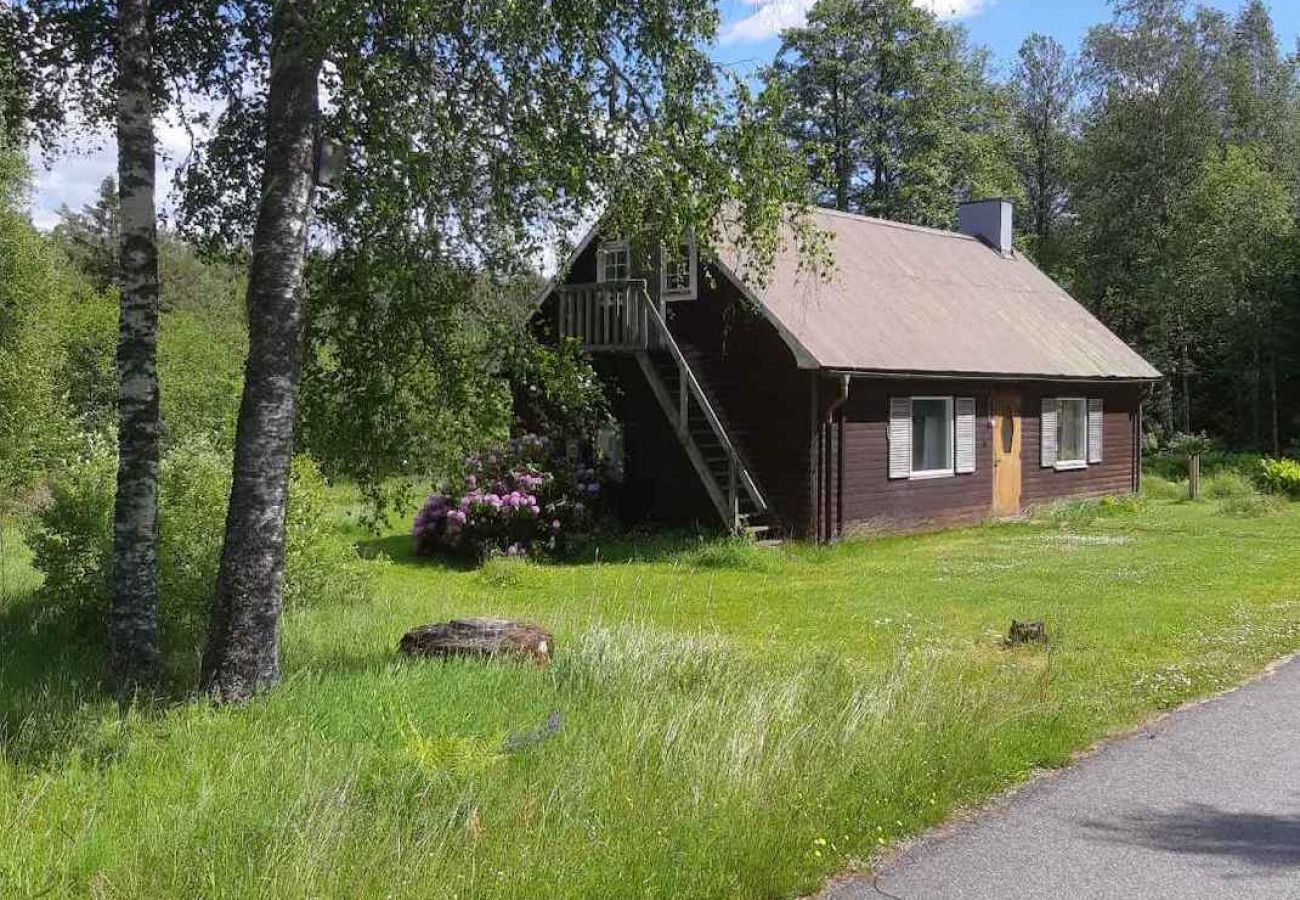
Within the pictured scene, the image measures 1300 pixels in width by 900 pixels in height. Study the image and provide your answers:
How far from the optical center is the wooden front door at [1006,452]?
2008cm

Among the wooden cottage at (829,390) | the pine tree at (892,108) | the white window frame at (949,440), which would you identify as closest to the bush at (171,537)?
the wooden cottage at (829,390)

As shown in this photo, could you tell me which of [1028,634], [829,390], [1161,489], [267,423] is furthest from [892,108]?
[267,423]

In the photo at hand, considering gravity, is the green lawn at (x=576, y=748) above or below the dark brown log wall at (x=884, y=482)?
below

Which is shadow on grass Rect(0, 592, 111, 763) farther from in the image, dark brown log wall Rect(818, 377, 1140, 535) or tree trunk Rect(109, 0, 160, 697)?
dark brown log wall Rect(818, 377, 1140, 535)

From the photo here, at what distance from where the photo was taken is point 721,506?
54.8 feet

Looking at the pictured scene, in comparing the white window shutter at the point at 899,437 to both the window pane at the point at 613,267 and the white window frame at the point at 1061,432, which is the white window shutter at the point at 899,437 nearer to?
the window pane at the point at 613,267

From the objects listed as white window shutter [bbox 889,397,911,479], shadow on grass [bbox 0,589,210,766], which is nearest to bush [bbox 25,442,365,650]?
shadow on grass [bbox 0,589,210,766]

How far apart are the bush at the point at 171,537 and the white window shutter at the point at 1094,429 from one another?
17171 mm

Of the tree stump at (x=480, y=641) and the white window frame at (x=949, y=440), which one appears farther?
the white window frame at (x=949, y=440)

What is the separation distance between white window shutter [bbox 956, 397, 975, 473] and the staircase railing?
13.0 feet

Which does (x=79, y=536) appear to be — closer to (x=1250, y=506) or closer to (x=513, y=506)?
(x=513, y=506)

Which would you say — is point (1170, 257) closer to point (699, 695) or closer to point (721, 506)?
point (721, 506)

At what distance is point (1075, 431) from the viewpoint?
2272 centimetres

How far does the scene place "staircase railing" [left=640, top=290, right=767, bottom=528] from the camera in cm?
1653
